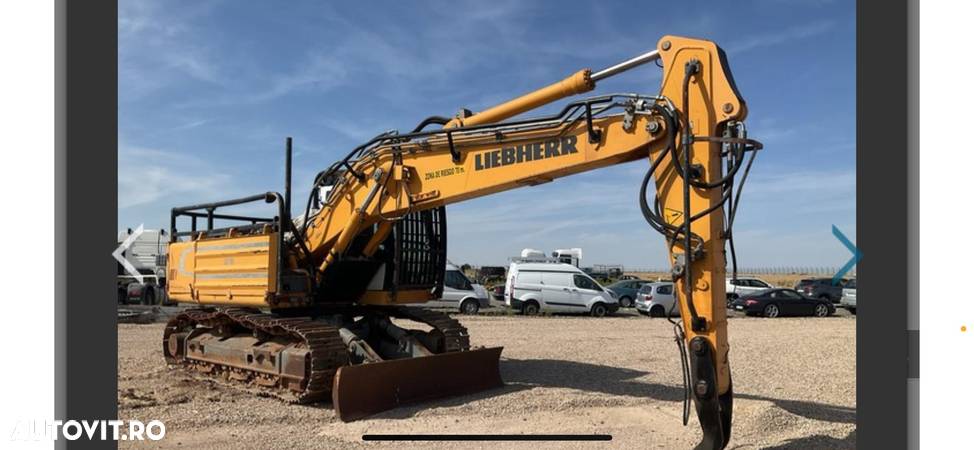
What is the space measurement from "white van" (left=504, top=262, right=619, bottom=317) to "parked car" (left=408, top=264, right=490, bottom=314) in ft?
3.35

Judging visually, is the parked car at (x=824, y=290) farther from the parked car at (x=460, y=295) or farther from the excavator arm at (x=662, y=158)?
the excavator arm at (x=662, y=158)

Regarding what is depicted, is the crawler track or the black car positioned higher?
the crawler track

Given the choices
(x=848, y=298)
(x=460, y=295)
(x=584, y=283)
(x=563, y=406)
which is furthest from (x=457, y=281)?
(x=563, y=406)

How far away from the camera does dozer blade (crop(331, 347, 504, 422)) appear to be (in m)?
7.87

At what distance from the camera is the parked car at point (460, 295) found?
24.5 meters

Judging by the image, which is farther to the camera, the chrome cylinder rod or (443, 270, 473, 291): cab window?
(443, 270, 473, 291): cab window

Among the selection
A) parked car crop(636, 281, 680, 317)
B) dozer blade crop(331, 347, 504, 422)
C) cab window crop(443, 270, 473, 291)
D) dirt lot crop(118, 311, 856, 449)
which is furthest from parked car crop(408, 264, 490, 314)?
dozer blade crop(331, 347, 504, 422)

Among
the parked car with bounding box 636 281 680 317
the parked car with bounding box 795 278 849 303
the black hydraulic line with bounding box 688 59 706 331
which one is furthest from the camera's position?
the parked car with bounding box 795 278 849 303

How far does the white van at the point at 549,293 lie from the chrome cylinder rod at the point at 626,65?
18.0 m

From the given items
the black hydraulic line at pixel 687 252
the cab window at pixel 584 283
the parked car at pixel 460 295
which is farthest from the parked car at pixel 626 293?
the black hydraulic line at pixel 687 252

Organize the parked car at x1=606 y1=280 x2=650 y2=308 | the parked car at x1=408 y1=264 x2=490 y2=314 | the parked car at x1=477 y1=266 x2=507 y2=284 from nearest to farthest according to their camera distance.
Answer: the parked car at x1=408 y1=264 x2=490 y2=314 → the parked car at x1=606 y1=280 x2=650 y2=308 → the parked car at x1=477 y1=266 x2=507 y2=284

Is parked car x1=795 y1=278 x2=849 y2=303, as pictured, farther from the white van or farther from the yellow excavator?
the yellow excavator

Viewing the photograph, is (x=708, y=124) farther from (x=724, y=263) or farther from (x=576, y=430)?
(x=576, y=430)

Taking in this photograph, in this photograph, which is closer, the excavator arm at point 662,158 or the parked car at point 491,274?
the excavator arm at point 662,158
